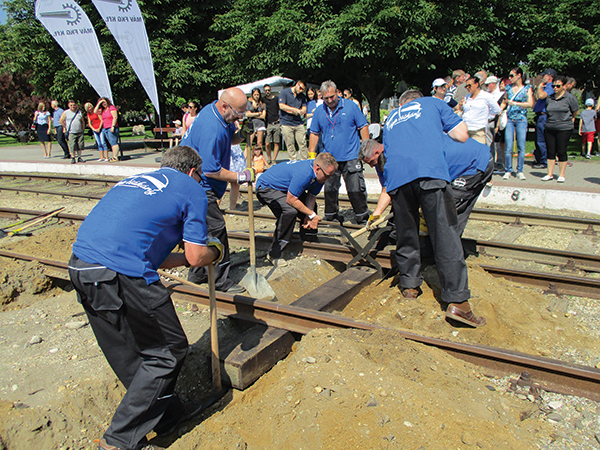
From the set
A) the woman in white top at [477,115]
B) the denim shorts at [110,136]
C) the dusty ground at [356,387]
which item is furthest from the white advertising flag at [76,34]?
the dusty ground at [356,387]

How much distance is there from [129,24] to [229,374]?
1216 centimetres

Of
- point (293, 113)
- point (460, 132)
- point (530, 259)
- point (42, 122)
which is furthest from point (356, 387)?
point (42, 122)

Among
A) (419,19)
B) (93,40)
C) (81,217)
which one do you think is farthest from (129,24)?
(419,19)

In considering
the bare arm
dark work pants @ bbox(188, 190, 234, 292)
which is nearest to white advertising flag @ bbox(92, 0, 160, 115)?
dark work pants @ bbox(188, 190, 234, 292)

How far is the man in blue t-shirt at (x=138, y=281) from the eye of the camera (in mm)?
2758

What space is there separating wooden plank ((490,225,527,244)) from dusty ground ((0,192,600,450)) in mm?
1988

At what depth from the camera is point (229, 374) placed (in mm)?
3443

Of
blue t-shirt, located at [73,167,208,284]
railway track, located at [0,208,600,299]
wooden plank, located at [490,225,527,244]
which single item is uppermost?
blue t-shirt, located at [73,167,208,284]

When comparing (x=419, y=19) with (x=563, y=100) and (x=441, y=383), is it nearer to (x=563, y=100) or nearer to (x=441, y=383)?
(x=563, y=100)

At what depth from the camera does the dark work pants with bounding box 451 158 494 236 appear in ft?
16.0

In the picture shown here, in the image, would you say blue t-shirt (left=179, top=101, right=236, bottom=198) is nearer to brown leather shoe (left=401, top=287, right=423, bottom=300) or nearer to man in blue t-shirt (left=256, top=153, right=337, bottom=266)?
man in blue t-shirt (left=256, top=153, right=337, bottom=266)

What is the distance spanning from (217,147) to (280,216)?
143 centimetres

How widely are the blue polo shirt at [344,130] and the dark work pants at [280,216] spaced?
148 centimetres

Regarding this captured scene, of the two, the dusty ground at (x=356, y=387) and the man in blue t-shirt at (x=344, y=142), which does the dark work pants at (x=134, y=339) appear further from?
the man in blue t-shirt at (x=344, y=142)
